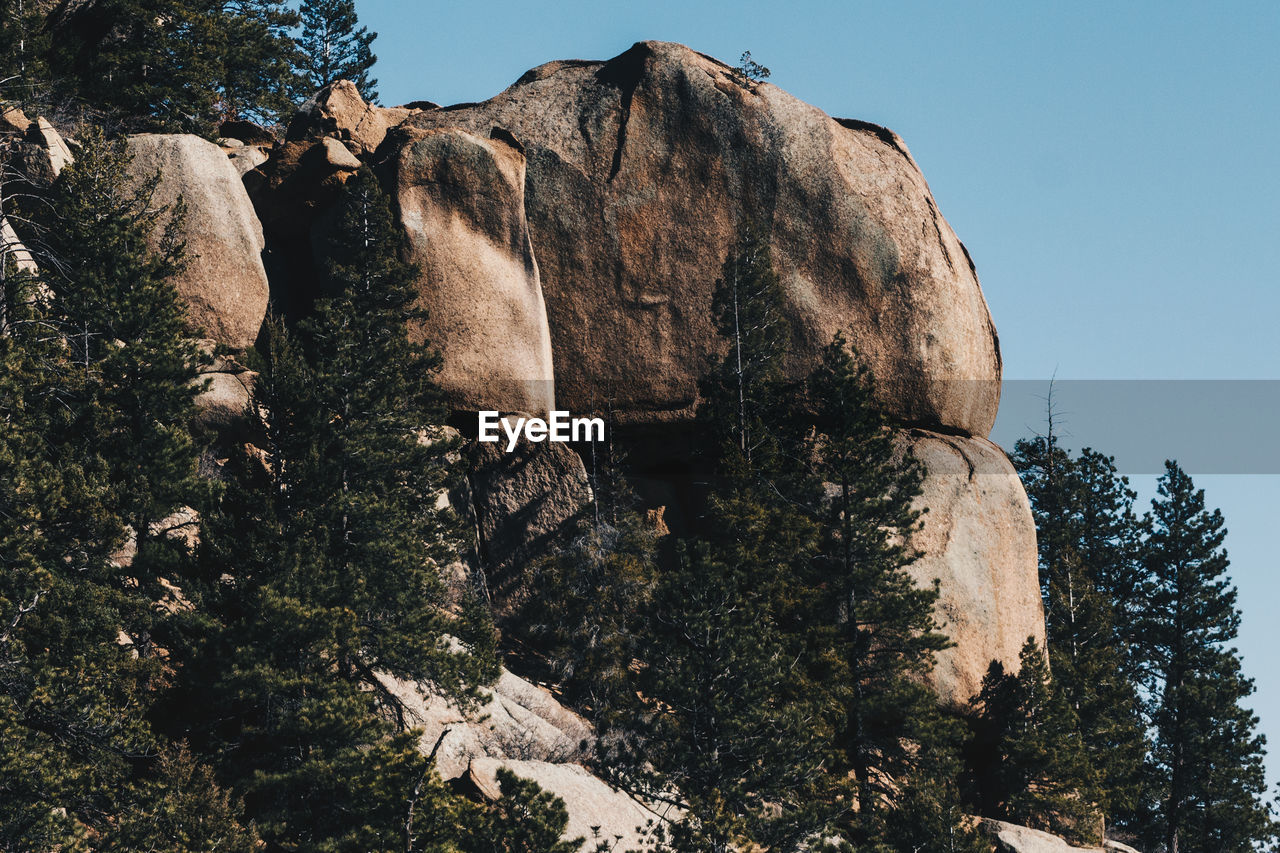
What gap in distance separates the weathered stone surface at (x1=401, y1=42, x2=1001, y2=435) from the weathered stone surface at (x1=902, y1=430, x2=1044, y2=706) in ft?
6.78

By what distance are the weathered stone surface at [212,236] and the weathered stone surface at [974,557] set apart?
74.8 feet

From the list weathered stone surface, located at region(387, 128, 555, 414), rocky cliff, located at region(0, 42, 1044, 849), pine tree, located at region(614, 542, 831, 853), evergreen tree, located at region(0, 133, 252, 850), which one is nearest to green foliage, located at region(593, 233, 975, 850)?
pine tree, located at region(614, 542, 831, 853)

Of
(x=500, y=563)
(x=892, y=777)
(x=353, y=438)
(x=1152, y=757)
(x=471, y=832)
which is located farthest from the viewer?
(x=1152, y=757)

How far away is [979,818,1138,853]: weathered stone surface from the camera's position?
37.8 m

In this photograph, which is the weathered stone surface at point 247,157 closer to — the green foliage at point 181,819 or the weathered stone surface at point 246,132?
the weathered stone surface at point 246,132

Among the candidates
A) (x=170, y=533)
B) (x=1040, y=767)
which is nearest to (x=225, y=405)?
(x=170, y=533)

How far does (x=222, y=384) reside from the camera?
40.5m

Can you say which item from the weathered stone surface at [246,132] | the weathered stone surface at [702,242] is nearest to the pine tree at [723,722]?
the weathered stone surface at [702,242]

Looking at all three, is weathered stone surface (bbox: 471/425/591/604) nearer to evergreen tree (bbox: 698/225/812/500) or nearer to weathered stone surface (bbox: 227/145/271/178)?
evergreen tree (bbox: 698/225/812/500)

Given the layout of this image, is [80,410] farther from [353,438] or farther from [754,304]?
[754,304]

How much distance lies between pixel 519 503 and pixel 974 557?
1522cm

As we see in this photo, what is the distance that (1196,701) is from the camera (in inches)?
1970

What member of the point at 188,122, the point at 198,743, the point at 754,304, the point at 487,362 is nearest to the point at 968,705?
the point at 754,304

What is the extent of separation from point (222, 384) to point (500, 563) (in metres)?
10.1
